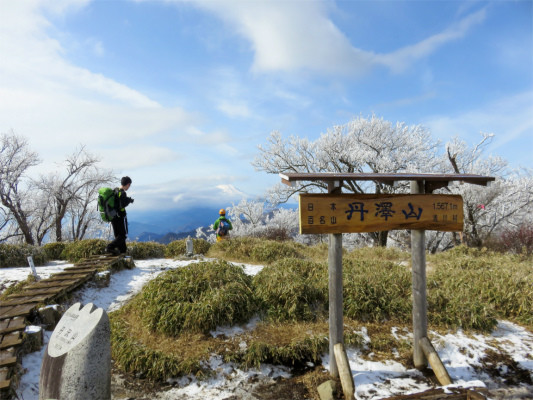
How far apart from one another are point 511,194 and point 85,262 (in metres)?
17.6

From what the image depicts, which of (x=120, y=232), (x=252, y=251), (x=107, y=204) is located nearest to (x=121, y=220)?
(x=120, y=232)

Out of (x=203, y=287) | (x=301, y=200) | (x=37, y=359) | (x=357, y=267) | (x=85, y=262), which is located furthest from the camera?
(x=85, y=262)

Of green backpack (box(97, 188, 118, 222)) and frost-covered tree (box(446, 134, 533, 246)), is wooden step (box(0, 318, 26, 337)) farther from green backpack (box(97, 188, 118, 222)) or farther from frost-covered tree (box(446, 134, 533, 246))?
frost-covered tree (box(446, 134, 533, 246))

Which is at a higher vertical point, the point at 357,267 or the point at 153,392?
the point at 357,267

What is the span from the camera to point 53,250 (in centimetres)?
998

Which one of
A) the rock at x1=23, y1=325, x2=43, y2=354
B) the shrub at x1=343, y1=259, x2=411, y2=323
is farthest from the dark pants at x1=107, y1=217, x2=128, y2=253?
the shrub at x1=343, y1=259, x2=411, y2=323

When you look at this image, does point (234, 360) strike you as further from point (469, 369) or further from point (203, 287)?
point (469, 369)

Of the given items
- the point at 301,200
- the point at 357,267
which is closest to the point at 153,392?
the point at 301,200

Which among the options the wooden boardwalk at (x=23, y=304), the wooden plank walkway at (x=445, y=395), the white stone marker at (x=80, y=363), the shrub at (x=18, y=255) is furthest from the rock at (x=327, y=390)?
the shrub at (x=18, y=255)

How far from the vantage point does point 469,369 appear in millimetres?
4352

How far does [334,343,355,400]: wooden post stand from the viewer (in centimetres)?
368

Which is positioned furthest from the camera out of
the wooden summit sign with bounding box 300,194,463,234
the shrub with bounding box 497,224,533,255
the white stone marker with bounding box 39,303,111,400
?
the shrub with bounding box 497,224,533,255

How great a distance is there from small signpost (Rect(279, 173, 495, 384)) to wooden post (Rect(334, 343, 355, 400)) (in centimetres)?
11

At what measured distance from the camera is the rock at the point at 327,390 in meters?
3.66
